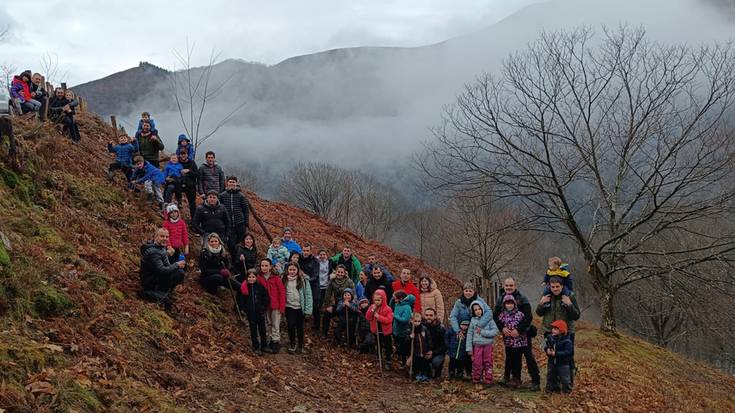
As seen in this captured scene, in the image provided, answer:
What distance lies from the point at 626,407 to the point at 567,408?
5.26ft

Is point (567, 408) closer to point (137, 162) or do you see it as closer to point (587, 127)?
point (587, 127)

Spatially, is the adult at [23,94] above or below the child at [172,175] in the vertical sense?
above

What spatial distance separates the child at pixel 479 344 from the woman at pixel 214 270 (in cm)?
444

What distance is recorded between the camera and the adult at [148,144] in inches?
486

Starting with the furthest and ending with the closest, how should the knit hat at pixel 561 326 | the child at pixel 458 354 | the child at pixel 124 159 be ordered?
1. the child at pixel 124 159
2. the child at pixel 458 354
3. the knit hat at pixel 561 326

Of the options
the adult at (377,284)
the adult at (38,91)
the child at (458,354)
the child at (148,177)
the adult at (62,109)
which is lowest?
the child at (458,354)

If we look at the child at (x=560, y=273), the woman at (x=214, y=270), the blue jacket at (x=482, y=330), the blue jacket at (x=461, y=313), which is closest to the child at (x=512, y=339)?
the blue jacket at (x=482, y=330)

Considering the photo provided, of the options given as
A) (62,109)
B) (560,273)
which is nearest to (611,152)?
(560,273)

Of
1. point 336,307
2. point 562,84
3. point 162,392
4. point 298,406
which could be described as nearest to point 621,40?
point 562,84

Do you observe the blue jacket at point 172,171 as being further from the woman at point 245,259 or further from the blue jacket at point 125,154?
the woman at point 245,259

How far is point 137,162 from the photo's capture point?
12172mm

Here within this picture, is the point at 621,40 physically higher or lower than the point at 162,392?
higher

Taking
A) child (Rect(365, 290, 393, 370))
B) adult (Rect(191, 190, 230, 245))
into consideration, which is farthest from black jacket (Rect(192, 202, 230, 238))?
child (Rect(365, 290, 393, 370))

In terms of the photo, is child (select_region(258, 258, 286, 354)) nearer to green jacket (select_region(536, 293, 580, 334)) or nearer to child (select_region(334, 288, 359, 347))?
child (select_region(334, 288, 359, 347))
